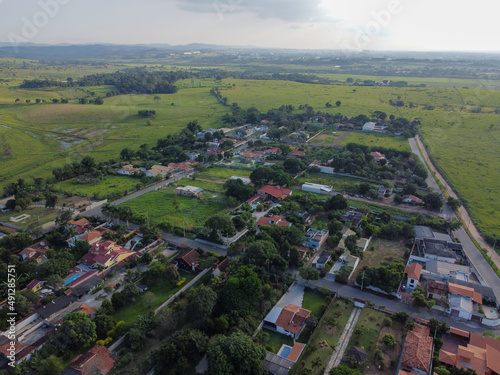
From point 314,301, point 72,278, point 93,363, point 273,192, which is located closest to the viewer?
point 93,363

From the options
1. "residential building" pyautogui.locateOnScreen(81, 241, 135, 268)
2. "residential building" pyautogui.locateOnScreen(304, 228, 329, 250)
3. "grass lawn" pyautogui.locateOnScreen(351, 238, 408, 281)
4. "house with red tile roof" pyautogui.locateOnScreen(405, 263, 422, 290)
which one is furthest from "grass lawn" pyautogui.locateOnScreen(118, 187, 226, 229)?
"house with red tile roof" pyautogui.locateOnScreen(405, 263, 422, 290)

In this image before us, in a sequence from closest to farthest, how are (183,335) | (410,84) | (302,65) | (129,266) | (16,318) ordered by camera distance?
(183,335)
(16,318)
(129,266)
(410,84)
(302,65)

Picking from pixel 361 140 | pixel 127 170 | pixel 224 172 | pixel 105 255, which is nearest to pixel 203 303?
pixel 105 255

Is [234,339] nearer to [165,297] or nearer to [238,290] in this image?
[238,290]

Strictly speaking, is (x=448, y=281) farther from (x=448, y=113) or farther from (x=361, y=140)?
(x=448, y=113)

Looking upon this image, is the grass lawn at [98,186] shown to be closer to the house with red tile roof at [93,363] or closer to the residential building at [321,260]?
the house with red tile roof at [93,363]

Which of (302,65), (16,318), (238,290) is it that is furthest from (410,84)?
(16,318)
